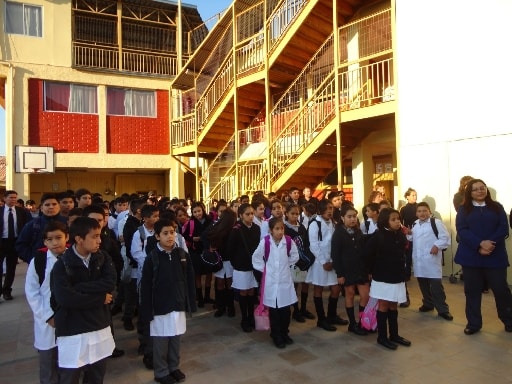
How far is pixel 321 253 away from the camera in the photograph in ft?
16.2

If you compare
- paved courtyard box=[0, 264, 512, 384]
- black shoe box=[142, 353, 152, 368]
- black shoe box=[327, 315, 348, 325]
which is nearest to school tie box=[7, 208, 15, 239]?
paved courtyard box=[0, 264, 512, 384]

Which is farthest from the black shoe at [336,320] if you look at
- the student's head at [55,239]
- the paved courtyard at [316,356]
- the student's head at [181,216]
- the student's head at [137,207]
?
the student's head at [55,239]

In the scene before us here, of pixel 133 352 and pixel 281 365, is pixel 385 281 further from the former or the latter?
pixel 133 352

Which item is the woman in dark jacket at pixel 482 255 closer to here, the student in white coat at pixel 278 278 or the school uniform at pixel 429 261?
the school uniform at pixel 429 261

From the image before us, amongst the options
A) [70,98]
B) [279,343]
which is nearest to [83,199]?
[279,343]

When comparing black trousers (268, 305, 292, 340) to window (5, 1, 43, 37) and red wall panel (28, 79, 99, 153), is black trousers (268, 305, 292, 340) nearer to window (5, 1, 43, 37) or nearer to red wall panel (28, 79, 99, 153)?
red wall panel (28, 79, 99, 153)

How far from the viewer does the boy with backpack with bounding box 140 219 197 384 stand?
355 cm

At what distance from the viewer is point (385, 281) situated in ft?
13.9

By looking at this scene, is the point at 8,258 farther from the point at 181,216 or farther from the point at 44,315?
the point at 44,315

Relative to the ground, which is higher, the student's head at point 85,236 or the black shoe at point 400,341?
the student's head at point 85,236

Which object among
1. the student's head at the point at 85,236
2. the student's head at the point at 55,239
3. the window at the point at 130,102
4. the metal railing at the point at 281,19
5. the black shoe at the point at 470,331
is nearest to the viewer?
the student's head at the point at 85,236

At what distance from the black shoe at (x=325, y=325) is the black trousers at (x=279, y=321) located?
0.62 m

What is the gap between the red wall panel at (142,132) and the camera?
17.1 m

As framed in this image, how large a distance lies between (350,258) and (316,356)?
3.71ft
